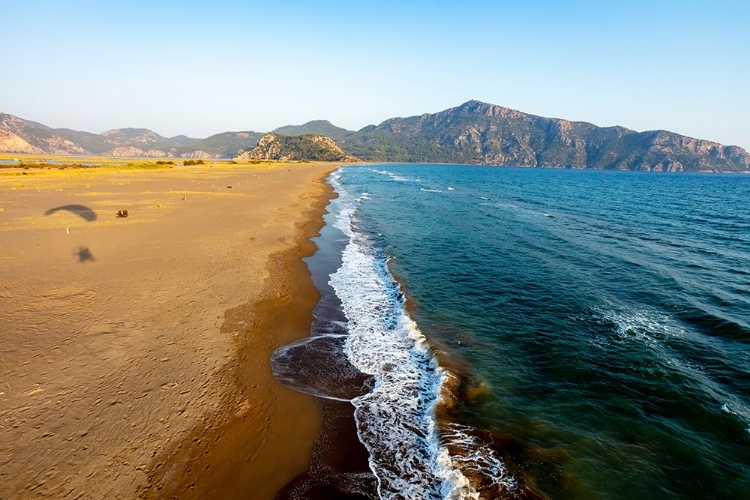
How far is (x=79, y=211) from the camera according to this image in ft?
109

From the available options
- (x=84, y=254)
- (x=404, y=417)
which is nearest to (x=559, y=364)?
(x=404, y=417)

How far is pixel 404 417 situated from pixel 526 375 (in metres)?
5.35

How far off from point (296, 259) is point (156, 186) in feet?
151

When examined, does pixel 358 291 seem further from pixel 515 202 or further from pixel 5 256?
pixel 515 202

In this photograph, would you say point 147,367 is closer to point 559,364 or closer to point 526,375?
point 526,375

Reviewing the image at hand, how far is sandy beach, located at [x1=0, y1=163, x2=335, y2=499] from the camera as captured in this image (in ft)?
24.9

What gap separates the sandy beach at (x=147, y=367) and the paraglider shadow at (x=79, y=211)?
19.8 feet

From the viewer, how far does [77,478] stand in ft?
23.5

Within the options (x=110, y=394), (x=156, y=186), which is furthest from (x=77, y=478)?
(x=156, y=186)

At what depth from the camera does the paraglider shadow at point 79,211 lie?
3080 centimetres

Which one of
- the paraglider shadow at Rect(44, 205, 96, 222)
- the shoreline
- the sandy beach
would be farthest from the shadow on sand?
the shoreline

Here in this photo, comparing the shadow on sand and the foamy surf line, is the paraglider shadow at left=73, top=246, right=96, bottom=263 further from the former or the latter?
the foamy surf line

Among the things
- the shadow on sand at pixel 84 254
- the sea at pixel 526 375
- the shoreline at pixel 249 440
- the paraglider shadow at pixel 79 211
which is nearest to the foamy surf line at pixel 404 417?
the sea at pixel 526 375

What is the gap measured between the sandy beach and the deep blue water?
3.19 meters
